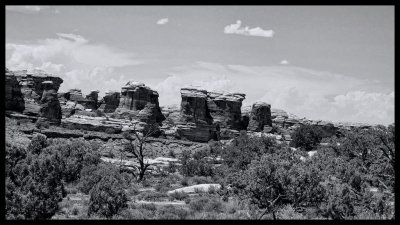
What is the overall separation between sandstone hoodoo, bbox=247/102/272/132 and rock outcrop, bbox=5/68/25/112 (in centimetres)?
3640

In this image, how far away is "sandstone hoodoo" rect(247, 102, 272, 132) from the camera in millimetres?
67688

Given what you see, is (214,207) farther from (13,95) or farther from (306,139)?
(13,95)

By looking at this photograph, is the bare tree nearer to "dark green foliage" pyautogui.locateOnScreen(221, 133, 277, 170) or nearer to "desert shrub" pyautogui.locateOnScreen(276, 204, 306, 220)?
"dark green foliage" pyautogui.locateOnScreen(221, 133, 277, 170)

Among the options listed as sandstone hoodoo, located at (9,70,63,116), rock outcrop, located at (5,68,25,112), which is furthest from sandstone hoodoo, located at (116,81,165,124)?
rock outcrop, located at (5,68,25,112)

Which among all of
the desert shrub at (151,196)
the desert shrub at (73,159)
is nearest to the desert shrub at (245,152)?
the desert shrub at (151,196)

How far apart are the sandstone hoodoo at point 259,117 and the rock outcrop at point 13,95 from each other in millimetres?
36402

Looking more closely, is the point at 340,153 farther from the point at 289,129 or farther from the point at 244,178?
the point at 289,129

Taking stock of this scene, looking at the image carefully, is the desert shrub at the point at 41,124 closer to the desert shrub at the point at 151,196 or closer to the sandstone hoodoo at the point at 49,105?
the sandstone hoodoo at the point at 49,105

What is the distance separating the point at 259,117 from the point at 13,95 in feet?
129

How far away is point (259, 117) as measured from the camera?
225 ft

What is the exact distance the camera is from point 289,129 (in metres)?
73.4

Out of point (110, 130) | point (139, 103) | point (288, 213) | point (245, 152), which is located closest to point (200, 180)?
point (245, 152)
